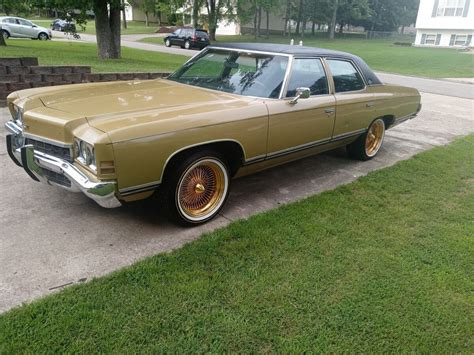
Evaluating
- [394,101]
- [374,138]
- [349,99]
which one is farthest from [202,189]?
[394,101]

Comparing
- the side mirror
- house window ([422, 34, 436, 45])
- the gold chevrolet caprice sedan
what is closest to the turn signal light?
the gold chevrolet caprice sedan

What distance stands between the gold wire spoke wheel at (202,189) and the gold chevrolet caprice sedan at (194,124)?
0.01 metres

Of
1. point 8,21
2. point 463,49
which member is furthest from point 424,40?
point 8,21

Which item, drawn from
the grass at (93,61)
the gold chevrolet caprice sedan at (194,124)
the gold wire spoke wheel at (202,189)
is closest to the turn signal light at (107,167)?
the gold chevrolet caprice sedan at (194,124)

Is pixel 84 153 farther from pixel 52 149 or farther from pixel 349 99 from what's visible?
pixel 349 99

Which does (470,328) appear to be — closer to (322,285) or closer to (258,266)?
(322,285)

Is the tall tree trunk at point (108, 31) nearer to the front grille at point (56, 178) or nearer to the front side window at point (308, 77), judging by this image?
the front side window at point (308, 77)

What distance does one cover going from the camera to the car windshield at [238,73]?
428 centimetres

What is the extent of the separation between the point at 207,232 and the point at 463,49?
129 feet

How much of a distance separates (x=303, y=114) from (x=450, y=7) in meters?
39.2

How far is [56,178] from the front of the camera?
3.28 m

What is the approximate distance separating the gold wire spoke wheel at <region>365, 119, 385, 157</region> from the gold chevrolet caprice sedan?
0.51 meters

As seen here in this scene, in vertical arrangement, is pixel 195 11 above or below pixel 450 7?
below

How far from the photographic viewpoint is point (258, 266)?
319 centimetres
